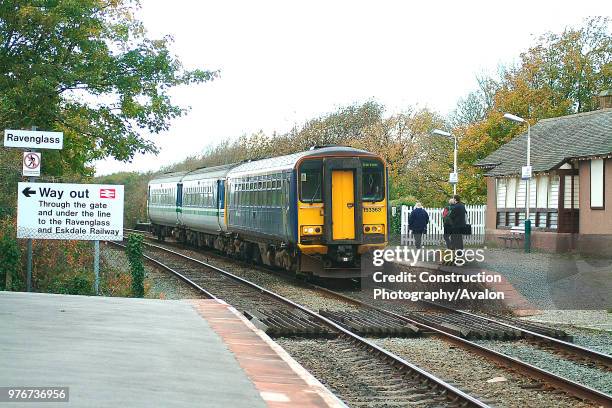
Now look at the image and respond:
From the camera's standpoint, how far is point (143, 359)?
8.66 meters

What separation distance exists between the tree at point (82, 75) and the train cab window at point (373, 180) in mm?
5649

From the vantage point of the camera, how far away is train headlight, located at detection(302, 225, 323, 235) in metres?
21.6

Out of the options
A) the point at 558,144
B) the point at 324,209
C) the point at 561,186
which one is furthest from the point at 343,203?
the point at 558,144

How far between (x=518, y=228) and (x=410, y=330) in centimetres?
2687

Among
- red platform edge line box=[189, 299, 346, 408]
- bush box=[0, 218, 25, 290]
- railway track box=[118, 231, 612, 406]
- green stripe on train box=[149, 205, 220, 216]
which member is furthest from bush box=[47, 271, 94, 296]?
green stripe on train box=[149, 205, 220, 216]

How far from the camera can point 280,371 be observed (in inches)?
352

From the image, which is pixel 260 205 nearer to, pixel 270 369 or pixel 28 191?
pixel 28 191

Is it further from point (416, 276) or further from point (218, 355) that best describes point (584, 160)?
point (218, 355)

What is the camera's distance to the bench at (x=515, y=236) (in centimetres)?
3722

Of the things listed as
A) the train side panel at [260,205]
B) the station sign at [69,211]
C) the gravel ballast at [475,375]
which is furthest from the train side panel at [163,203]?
the gravel ballast at [475,375]

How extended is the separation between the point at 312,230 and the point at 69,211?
286 inches

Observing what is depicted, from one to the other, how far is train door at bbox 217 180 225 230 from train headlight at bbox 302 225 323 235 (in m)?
9.75

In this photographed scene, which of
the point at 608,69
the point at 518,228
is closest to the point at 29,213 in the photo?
the point at 518,228

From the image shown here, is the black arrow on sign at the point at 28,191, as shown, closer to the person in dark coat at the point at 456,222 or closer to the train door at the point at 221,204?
the person in dark coat at the point at 456,222
